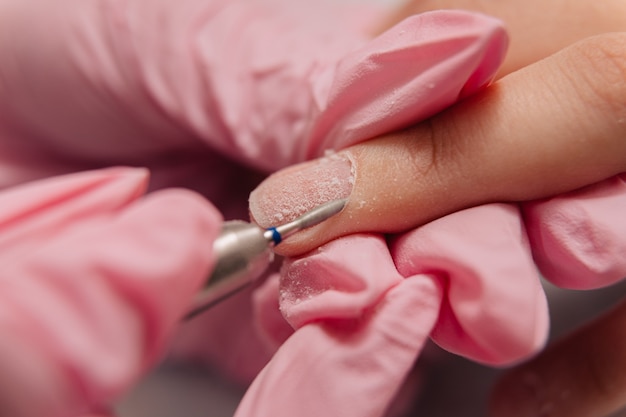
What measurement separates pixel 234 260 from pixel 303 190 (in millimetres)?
92

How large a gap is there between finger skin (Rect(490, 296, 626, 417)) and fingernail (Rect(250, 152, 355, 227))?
23 cm

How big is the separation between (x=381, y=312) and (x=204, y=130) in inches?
10.0

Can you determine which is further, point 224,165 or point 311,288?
point 224,165

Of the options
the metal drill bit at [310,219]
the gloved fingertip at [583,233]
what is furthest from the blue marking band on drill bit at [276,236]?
the gloved fingertip at [583,233]

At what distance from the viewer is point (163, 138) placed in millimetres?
561

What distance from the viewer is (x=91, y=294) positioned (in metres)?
0.23

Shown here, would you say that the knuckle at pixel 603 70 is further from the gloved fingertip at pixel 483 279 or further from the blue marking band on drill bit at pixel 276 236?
the blue marking band on drill bit at pixel 276 236

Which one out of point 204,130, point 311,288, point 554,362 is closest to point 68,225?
point 311,288

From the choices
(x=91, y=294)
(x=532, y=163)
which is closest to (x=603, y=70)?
(x=532, y=163)

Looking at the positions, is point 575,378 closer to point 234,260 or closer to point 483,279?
→ point 483,279

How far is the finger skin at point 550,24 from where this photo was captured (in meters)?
0.37

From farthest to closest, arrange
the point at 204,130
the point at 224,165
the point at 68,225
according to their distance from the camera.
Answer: the point at 224,165
the point at 204,130
the point at 68,225

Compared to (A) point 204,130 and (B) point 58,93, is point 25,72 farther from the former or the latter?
(A) point 204,130

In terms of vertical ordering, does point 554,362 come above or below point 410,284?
below
